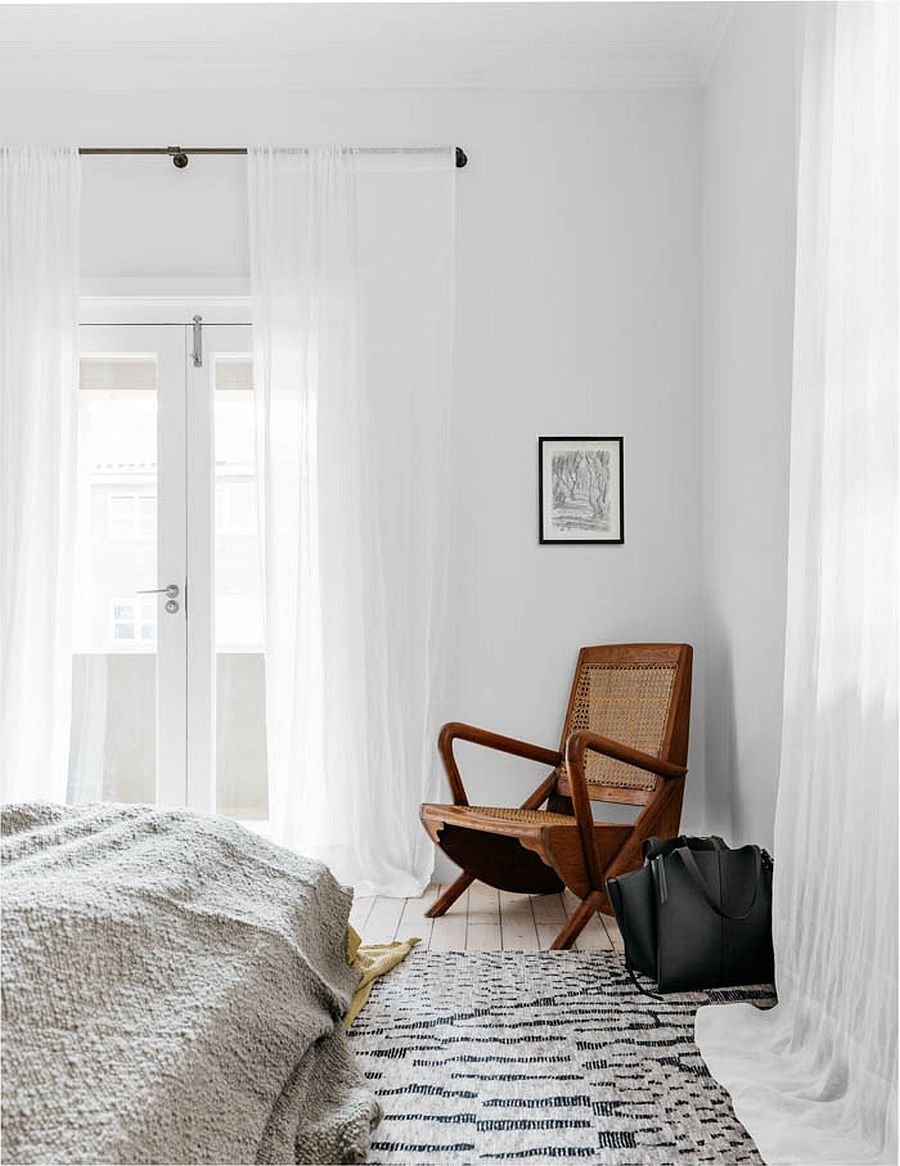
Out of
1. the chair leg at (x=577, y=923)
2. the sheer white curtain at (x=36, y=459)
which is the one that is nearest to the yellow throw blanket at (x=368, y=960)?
the chair leg at (x=577, y=923)

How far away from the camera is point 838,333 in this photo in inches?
84.4

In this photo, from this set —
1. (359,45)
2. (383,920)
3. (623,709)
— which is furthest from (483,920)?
(359,45)

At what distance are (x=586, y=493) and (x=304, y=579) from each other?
104 centimetres

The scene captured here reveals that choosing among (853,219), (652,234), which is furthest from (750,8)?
(853,219)

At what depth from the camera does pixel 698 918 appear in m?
2.51

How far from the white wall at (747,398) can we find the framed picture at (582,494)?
0.31 meters

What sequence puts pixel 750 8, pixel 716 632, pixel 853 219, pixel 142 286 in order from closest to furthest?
1. pixel 853 219
2. pixel 750 8
3. pixel 716 632
4. pixel 142 286

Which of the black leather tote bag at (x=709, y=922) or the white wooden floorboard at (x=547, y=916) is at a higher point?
the black leather tote bag at (x=709, y=922)

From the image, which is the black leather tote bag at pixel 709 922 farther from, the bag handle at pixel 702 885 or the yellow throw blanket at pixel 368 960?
the yellow throw blanket at pixel 368 960

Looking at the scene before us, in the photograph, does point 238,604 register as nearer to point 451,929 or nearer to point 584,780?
point 451,929

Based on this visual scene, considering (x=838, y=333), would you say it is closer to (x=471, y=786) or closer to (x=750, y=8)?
(x=750, y=8)

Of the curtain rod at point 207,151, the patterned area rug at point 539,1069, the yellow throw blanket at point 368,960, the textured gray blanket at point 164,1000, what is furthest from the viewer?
the curtain rod at point 207,151

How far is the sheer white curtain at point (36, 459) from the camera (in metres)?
3.74

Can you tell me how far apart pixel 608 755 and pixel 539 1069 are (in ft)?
3.78
